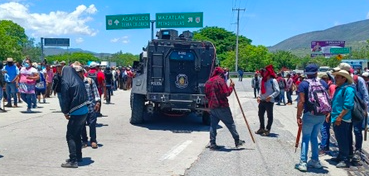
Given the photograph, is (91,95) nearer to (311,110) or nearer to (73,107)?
(73,107)

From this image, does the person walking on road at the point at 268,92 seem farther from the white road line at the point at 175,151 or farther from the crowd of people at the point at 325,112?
the crowd of people at the point at 325,112

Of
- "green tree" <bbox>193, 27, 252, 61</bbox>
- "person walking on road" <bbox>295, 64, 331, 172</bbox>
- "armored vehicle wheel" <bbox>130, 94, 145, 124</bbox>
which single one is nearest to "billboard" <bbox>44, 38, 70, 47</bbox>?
"green tree" <bbox>193, 27, 252, 61</bbox>

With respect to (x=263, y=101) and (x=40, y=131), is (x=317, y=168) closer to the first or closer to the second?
(x=263, y=101)

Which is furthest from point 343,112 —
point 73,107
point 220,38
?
point 220,38

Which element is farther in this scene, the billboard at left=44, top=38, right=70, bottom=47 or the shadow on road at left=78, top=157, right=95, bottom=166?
the billboard at left=44, top=38, right=70, bottom=47

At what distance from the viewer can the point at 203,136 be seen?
33.3 feet

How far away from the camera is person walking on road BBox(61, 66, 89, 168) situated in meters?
6.67

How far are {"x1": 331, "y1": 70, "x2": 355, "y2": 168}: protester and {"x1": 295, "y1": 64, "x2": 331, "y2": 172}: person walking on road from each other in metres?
0.16

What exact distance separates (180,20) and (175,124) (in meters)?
19.1

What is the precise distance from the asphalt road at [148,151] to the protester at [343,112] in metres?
0.36

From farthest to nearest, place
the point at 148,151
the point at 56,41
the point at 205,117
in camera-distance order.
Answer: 1. the point at 56,41
2. the point at 205,117
3. the point at 148,151

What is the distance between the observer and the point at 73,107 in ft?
22.1

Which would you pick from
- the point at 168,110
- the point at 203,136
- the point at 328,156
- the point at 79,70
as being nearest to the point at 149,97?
the point at 168,110

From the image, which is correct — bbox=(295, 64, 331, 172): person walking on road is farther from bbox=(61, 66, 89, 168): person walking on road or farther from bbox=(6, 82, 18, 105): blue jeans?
bbox=(6, 82, 18, 105): blue jeans
